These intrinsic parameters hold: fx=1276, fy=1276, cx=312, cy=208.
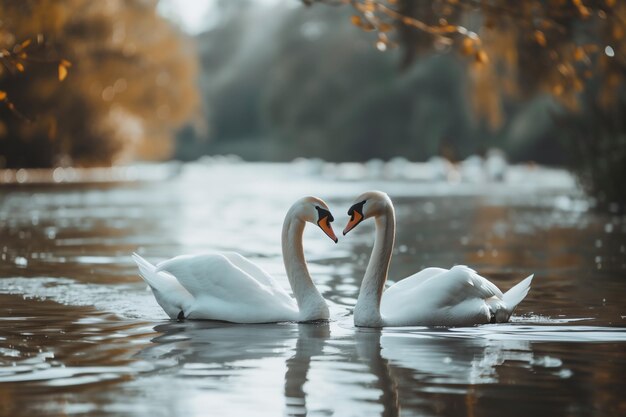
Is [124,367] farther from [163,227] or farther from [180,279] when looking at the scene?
[163,227]

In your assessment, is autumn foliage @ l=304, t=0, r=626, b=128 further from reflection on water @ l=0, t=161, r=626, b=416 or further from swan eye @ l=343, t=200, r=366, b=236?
reflection on water @ l=0, t=161, r=626, b=416

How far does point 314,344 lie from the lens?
8242 millimetres

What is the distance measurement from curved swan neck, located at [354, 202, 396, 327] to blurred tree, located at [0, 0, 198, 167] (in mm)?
29694

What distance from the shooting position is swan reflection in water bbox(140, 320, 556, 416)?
6.21m

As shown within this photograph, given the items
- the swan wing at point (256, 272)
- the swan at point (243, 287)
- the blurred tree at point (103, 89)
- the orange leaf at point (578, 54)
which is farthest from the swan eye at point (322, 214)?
the blurred tree at point (103, 89)

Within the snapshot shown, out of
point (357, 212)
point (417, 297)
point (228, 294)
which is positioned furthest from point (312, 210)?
point (417, 297)

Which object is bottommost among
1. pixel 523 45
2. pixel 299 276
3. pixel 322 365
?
pixel 322 365

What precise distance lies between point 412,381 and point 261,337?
1.95m

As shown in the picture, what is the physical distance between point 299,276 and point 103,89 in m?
36.4

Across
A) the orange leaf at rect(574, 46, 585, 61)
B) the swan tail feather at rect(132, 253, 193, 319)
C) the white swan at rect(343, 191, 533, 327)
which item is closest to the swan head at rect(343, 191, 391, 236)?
the white swan at rect(343, 191, 533, 327)

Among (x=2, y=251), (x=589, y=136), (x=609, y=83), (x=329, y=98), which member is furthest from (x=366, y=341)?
(x=329, y=98)

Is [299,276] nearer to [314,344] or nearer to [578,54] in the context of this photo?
[314,344]

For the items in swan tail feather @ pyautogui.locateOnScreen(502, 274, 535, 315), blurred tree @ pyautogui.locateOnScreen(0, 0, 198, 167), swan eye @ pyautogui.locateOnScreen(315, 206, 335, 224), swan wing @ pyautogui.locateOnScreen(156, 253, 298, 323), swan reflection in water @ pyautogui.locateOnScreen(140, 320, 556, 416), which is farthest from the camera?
blurred tree @ pyautogui.locateOnScreen(0, 0, 198, 167)

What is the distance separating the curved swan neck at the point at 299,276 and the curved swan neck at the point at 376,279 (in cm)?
32
